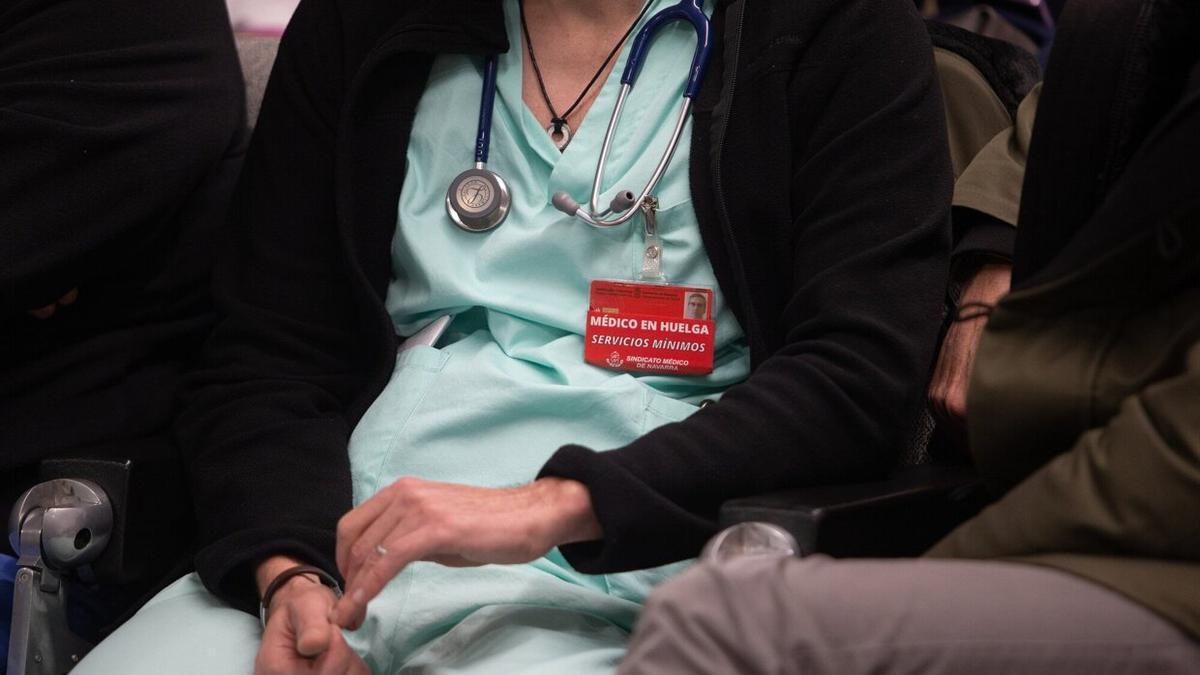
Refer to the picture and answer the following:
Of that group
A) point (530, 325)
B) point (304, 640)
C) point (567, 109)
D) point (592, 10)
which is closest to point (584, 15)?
point (592, 10)

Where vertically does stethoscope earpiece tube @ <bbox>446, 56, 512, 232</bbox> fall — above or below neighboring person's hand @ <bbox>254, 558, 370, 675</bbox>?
above

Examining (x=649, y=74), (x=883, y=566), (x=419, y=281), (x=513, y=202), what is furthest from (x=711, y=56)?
(x=883, y=566)

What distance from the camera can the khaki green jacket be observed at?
2.52 feet

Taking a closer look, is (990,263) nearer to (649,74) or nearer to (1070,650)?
(649,74)

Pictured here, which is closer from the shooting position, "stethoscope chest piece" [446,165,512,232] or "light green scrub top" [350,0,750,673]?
"light green scrub top" [350,0,750,673]

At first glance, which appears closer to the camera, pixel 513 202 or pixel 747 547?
pixel 747 547

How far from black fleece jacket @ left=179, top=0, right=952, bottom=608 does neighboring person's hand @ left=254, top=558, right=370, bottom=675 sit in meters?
0.08

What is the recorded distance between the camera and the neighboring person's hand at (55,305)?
4.58ft

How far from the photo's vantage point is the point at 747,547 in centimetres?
88

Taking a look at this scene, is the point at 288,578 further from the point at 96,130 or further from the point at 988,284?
the point at 988,284

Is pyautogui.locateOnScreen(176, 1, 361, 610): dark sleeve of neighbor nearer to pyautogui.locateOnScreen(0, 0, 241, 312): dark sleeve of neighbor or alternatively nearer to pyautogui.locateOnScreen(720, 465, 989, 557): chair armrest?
pyautogui.locateOnScreen(0, 0, 241, 312): dark sleeve of neighbor

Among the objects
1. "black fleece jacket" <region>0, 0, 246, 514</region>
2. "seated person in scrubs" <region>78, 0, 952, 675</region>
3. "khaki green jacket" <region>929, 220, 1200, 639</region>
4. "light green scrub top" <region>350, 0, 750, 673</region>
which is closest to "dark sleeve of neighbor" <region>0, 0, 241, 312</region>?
"black fleece jacket" <region>0, 0, 246, 514</region>

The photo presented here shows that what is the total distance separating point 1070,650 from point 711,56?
708mm

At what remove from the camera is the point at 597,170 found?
122 centimetres
